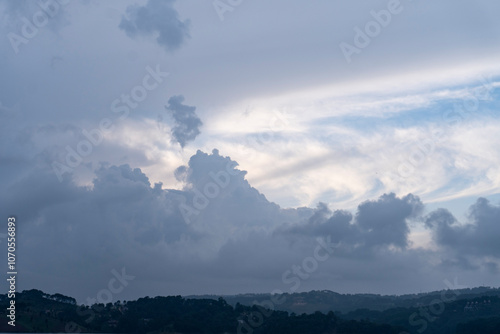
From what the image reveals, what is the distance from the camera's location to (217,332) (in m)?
176

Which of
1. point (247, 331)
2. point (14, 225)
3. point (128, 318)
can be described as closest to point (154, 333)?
point (128, 318)

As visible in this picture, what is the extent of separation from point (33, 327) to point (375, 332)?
101 meters

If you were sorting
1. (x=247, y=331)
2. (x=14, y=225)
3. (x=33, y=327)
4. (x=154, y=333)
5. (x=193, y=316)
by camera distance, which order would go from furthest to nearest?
1. (x=193, y=316)
2. (x=247, y=331)
3. (x=154, y=333)
4. (x=33, y=327)
5. (x=14, y=225)

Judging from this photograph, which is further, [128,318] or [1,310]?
[128,318]

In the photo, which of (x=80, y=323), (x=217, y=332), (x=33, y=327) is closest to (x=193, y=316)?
(x=217, y=332)

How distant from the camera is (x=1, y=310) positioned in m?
174

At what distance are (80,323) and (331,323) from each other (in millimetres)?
81019

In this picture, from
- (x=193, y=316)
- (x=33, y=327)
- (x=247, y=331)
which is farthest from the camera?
(x=193, y=316)

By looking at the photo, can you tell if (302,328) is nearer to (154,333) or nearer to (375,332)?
(375,332)

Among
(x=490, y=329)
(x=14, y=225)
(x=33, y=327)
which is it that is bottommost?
(x=490, y=329)

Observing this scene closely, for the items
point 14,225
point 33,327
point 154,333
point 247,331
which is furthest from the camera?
point 247,331

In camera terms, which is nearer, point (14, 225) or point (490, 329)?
point (14, 225)

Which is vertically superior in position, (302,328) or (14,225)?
(14,225)

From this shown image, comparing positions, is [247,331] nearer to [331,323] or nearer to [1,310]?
[331,323]
